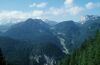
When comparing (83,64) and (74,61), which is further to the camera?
(74,61)

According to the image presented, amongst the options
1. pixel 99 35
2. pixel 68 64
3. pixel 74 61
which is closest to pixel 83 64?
pixel 99 35

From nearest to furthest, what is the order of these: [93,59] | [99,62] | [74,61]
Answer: [99,62]
[93,59]
[74,61]

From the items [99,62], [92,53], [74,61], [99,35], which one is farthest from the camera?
[74,61]

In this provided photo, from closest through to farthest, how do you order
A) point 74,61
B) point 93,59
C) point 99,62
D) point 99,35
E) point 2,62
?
point 2,62, point 99,62, point 93,59, point 99,35, point 74,61

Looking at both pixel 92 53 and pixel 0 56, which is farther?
pixel 92 53

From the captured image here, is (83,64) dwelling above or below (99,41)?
below

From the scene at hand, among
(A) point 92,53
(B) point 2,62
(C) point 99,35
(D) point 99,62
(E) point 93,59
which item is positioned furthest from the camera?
(C) point 99,35

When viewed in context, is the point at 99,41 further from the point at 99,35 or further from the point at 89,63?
the point at 89,63

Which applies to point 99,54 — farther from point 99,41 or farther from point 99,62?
point 99,41

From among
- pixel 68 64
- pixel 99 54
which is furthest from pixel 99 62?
pixel 68 64
